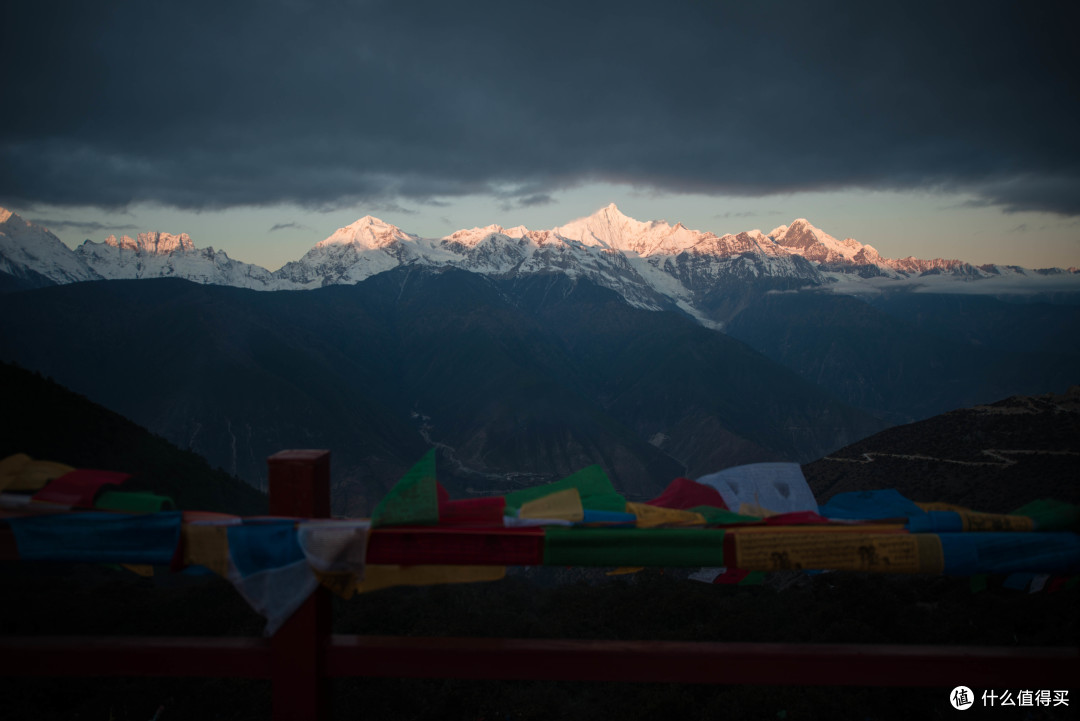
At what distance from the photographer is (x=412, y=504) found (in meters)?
3.17

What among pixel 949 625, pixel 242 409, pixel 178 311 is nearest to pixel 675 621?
pixel 949 625

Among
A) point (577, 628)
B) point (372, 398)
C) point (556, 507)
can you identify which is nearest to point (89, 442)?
point (577, 628)

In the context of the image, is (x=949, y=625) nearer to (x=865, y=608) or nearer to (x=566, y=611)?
(x=865, y=608)

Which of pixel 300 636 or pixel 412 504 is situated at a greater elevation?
pixel 412 504

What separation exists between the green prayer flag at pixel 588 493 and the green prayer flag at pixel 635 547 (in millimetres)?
402

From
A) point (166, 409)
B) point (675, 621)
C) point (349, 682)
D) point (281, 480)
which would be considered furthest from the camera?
point (166, 409)

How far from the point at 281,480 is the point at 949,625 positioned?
37.9 ft

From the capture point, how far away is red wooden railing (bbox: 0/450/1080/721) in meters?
3.06

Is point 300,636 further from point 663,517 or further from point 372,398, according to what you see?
point 372,398

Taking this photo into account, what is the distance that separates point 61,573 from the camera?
67.8 feet

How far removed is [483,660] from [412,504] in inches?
30.5

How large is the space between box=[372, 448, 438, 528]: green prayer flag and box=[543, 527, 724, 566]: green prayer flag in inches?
22.2

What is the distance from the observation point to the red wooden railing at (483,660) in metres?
3.06

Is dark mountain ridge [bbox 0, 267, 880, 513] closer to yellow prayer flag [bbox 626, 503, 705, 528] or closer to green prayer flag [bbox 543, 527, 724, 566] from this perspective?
yellow prayer flag [bbox 626, 503, 705, 528]
